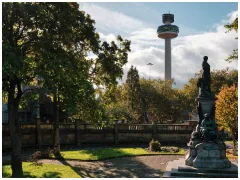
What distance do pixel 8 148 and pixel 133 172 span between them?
638 inches

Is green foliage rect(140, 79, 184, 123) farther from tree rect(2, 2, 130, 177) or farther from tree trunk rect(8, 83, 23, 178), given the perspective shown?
Answer: tree trunk rect(8, 83, 23, 178)

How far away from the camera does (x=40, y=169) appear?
1833 centimetres

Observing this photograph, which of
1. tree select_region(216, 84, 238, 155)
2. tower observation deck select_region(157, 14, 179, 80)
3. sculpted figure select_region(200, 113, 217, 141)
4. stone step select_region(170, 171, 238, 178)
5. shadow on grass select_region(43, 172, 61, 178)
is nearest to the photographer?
stone step select_region(170, 171, 238, 178)

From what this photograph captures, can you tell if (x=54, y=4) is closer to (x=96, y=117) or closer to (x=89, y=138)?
(x=96, y=117)

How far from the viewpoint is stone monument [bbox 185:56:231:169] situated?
1670cm

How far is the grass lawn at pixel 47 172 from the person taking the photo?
1653 centimetres

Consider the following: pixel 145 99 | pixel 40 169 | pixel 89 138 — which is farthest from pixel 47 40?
pixel 145 99

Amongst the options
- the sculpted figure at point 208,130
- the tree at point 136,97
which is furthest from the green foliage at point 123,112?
the sculpted figure at point 208,130

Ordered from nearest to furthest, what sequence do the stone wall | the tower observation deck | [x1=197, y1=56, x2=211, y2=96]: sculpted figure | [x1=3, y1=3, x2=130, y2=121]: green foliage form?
[x1=3, y1=3, x2=130, y2=121]: green foliage < [x1=197, y1=56, x2=211, y2=96]: sculpted figure < the stone wall < the tower observation deck

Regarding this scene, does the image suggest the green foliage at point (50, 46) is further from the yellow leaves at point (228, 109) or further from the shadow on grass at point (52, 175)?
the yellow leaves at point (228, 109)

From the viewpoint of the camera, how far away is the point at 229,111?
26500 mm

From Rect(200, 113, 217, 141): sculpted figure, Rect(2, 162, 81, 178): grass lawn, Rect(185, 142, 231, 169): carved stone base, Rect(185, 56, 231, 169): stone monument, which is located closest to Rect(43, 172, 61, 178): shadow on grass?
Rect(2, 162, 81, 178): grass lawn

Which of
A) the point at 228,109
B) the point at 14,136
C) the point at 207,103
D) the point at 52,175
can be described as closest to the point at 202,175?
the point at 207,103

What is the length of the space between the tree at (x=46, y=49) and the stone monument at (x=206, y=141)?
261 inches
